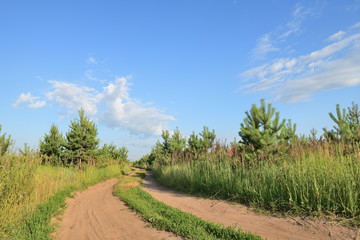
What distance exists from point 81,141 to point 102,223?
13053mm

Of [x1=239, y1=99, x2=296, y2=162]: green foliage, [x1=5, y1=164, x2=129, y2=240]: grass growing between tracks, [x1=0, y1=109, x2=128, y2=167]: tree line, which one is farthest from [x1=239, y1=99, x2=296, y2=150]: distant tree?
[x1=0, y1=109, x2=128, y2=167]: tree line

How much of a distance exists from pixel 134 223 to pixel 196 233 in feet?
6.81

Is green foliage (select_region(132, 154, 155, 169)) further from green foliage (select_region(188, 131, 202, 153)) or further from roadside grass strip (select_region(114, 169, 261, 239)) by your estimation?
roadside grass strip (select_region(114, 169, 261, 239))

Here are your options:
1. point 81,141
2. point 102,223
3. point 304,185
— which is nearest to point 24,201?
point 102,223

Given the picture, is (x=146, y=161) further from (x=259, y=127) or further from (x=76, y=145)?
(x=259, y=127)

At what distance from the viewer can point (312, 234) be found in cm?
452

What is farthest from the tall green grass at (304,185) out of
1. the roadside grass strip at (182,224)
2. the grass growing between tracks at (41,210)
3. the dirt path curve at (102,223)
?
the grass growing between tracks at (41,210)

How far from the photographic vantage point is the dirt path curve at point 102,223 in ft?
17.1

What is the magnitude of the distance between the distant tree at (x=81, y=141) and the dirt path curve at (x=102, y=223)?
9.47 meters

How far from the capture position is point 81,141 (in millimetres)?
17734

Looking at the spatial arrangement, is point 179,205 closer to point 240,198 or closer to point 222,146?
point 240,198

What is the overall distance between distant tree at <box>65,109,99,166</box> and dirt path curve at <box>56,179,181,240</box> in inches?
373

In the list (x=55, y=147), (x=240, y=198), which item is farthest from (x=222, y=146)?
(x=55, y=147)

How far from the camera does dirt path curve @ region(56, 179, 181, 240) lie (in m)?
5.20
